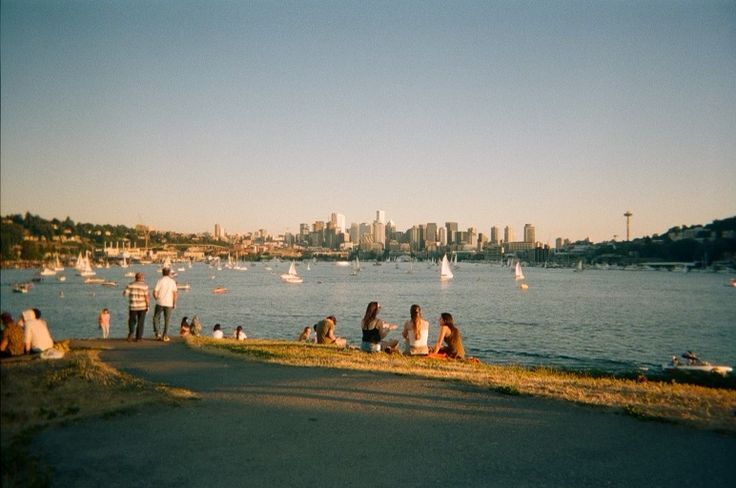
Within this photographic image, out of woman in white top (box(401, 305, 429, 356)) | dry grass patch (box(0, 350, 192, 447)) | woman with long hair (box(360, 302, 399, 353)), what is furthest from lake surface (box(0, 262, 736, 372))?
dry grass patch (box(0, 350, 192, 447))

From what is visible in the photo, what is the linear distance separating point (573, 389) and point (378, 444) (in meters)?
4.71

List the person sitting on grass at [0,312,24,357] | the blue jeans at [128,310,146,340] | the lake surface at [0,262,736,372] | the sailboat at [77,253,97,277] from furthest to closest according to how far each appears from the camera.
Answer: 1. the sailboat at [77,253,97,277]
2. the lake surface at [0,262,736,372]
3. the blue jeans at [128,310,146,340]
4. the person sitting on grass at [0,312,24,357]

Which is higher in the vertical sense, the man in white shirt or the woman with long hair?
the man in white shirt

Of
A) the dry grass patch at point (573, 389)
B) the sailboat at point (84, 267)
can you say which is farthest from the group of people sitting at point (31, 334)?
the sailboat at point (84, 267)

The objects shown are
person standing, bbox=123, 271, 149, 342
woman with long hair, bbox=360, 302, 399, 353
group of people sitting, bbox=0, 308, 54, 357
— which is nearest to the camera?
group of people sitting, bbox=0, 308, 54, 357

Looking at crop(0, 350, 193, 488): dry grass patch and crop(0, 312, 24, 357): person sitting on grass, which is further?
crop(0, 312, 24, 357): person sitting on grass

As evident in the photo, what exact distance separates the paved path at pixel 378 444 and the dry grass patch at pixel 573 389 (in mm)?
421

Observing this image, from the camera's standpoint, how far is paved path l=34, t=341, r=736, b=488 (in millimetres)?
5840

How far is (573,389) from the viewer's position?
992cm

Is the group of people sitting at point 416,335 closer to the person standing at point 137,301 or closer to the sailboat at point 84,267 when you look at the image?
the person standing at point 137,301

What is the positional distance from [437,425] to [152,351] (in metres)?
9.23

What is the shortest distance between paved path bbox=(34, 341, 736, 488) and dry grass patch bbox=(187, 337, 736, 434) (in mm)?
421

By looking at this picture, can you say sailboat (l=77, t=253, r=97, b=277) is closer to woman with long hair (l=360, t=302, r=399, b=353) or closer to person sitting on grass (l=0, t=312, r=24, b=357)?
woman with long hair (l=360, t=302, r=399, b=353)

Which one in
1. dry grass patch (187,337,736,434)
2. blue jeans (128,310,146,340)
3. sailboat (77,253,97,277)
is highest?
blue jeans (128,310,146,340)
